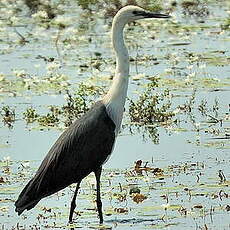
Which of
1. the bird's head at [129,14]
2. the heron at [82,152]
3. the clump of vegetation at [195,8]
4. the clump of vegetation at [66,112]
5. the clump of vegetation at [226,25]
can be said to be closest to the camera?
the heron at [82,152]

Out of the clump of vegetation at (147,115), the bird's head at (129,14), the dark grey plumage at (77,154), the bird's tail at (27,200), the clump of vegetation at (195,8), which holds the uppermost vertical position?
the bird's head at (129,14)

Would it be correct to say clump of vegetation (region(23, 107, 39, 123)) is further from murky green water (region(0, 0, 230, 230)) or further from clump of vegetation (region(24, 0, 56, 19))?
clump of vegetation (region(24, 0, 56, 19))

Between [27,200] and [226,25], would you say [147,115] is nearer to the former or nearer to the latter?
[27,200]

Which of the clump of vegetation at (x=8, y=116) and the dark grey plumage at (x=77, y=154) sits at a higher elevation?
the dark grey plumage at (x=77, y=154)

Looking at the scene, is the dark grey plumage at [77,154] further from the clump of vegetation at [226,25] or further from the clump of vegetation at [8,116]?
the clump of vegetation at [226,25]

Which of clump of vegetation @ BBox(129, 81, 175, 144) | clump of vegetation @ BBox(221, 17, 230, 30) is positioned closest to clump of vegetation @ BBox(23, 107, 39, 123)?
clump of vegetation @ BBox(129, 81, 175, 144)

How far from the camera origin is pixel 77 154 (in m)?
8.82

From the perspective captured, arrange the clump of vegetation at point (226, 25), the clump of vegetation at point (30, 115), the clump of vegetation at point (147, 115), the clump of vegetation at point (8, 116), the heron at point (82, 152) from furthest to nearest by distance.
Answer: the clump of vegetation at point (226, 25) → the clump of vegetation at point (8, 116) → the clump of vegetation at point (30, 115) → the clump of vegetation at point (147, 115) → the heron at point (82, 152)

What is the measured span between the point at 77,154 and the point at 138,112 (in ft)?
13.0

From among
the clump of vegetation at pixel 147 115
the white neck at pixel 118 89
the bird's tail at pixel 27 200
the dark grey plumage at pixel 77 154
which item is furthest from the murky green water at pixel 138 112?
the white neck at pixel 118 89

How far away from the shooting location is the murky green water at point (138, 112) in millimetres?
9023

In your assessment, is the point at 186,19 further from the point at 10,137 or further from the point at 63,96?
the point at 10,137

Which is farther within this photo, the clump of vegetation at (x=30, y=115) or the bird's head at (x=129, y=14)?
the clump of vegetation at (x=30, y=115)

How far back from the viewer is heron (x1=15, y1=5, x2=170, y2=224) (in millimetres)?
8602
